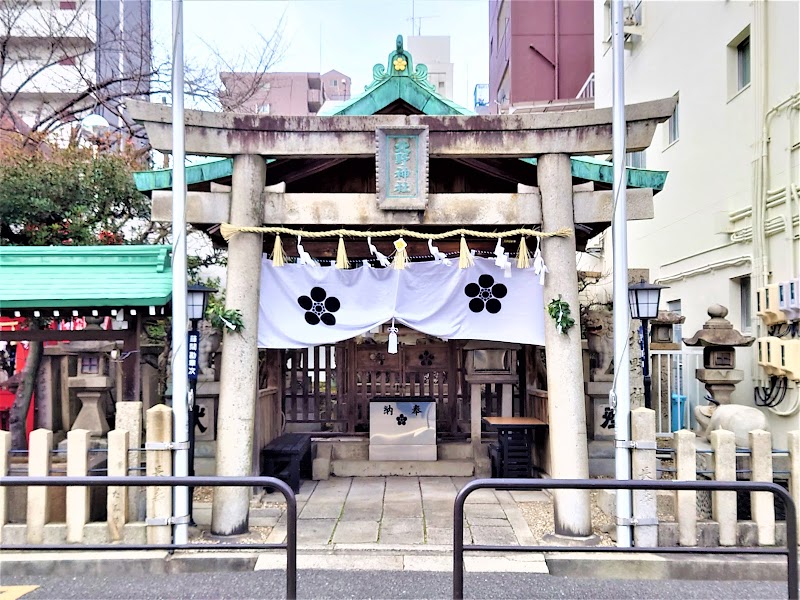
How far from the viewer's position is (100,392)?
771 centimetres

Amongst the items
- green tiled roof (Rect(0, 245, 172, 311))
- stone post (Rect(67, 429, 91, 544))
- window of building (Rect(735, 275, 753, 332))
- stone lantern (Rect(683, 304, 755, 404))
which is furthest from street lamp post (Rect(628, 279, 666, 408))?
stone post (Rect(67, 429, 91, 544))

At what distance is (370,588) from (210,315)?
124 inches

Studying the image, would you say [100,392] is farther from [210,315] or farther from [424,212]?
[424,212]

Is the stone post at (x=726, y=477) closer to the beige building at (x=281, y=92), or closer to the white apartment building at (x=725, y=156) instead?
the white apartment building at (x=725, y=156)

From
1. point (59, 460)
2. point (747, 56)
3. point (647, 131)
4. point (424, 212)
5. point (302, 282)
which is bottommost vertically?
point (59, 460)

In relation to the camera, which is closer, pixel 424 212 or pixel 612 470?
pixel 424 212

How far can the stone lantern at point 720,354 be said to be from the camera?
7941mm

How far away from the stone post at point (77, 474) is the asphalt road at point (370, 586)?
0.42m

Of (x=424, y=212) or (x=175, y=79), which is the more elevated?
(x=175, y=79)

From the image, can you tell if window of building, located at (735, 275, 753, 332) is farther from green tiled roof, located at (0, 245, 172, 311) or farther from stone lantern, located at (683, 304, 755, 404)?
green tiled roof, located at (0, 245, 172, 311)

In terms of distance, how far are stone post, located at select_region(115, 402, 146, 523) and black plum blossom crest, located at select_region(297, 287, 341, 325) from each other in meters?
2.03

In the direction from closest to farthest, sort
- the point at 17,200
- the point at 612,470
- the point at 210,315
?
the point at 210,315 < the point at 612,470 < the point at 17,200

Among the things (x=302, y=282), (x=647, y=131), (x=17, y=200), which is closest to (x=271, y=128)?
(x=302, y=282)

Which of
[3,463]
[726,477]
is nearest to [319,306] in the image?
[3,463]
